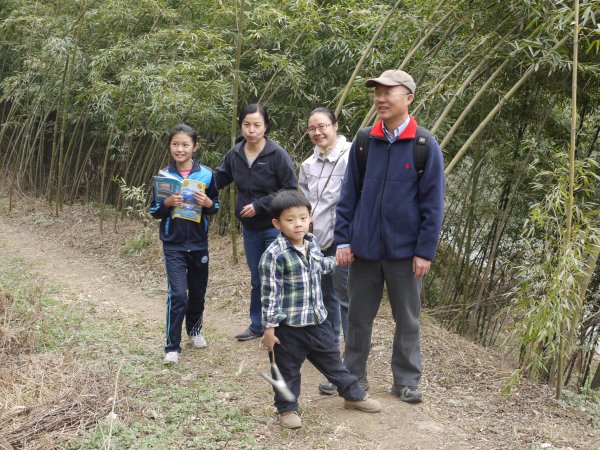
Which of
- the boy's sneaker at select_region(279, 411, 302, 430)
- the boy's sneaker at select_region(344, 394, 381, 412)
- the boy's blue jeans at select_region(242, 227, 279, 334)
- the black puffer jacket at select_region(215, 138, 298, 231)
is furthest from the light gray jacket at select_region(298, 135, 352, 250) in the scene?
the boy's sneaker at select_region(279, 411, 302, 430)

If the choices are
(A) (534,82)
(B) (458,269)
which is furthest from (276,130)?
(A) (534,82)

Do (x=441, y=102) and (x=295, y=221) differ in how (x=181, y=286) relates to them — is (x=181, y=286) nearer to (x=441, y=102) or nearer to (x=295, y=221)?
(x=295, y=221)

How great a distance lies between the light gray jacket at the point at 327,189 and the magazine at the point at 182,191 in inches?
25.7

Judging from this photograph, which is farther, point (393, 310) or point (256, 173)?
point (256, 173)

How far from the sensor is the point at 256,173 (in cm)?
368

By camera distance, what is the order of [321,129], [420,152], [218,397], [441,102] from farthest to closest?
[441,102], [321,129], [218,397], [420,152]

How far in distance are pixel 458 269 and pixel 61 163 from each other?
5.40 meters

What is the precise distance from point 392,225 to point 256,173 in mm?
1075

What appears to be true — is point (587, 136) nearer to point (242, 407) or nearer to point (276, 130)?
point (276, 130)

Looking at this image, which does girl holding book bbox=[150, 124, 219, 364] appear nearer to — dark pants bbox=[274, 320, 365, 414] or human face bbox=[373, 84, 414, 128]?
dark pants bbox=[274, 320, 365, 414]

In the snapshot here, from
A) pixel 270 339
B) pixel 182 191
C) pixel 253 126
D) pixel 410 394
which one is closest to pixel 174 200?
pixel 182 191

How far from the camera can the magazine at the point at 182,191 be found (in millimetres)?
3549

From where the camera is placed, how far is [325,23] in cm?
598

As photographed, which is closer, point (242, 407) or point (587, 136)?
point (242, 407)
